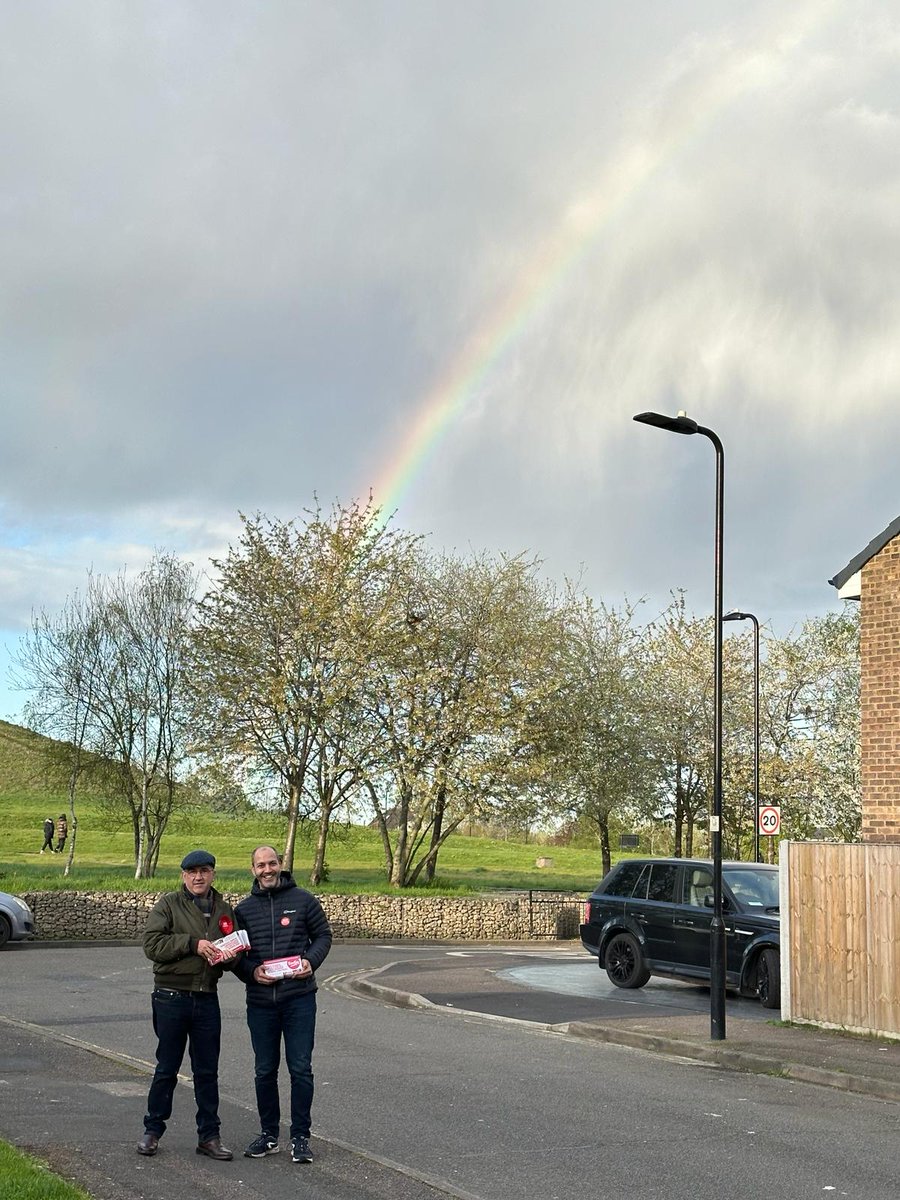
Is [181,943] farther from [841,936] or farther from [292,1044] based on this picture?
[841,936]

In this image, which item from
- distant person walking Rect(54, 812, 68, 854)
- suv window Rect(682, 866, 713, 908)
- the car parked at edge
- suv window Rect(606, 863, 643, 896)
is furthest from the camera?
distant person walking Rect(54, 812, 68, 854)

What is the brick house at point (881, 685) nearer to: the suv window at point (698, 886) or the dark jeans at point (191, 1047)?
the suv window at point (698, 886)

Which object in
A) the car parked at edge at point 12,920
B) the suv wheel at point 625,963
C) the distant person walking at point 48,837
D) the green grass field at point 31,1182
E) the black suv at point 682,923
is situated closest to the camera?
the green grass field at point 31,1182

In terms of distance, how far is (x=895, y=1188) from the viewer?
301 inches

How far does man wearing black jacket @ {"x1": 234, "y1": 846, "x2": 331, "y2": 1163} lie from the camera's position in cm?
780

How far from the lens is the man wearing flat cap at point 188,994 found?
7.79 m

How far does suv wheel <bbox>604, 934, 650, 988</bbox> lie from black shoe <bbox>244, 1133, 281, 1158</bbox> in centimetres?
1216

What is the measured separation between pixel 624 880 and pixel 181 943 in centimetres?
1323

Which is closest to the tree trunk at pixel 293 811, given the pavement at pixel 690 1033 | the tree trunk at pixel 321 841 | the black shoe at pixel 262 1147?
the tree trunk at pixel 321 841

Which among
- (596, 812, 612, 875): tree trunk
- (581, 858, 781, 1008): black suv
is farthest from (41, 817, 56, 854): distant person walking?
(581, 858, 781, 1008): black suv

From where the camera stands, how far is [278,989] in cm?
782

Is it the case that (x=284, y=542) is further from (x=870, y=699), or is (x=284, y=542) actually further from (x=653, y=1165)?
(x=653, y=1165)

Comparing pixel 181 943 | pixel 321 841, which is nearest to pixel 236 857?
pixel 321 841

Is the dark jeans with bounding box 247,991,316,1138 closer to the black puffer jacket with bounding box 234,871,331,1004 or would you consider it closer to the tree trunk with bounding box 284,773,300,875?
the black puffer jacket with bounding box 234,871,331,1004
